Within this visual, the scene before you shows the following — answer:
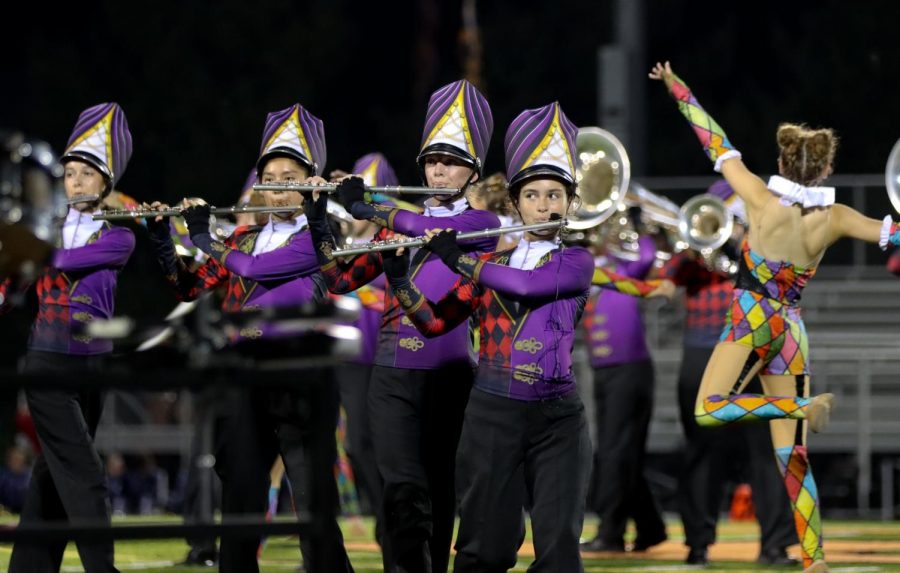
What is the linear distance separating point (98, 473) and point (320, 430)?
109 inches

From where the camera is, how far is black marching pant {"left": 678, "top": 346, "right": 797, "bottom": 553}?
9891mm

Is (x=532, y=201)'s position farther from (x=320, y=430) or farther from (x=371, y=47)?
(x=371, y=47)

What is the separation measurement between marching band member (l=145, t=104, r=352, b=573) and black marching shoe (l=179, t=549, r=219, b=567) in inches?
101

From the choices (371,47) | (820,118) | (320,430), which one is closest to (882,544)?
(320,430)

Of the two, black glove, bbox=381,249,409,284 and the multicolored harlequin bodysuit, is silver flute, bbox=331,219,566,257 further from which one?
the multicolored harlequin bodysuit

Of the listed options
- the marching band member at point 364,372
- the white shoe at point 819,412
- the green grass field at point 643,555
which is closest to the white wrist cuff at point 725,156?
the white shoe at point 819,412

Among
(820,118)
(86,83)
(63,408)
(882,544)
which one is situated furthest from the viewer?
(86,83)

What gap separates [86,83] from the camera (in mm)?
27938

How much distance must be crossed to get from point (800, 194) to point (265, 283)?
2.46 m

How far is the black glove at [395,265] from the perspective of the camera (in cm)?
653

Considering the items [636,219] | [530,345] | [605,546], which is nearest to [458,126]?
[530,345]

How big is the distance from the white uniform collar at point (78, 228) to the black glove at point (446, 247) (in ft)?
5.32

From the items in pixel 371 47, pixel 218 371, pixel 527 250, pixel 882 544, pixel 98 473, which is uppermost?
pixel 371 47

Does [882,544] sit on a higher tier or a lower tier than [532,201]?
lower
